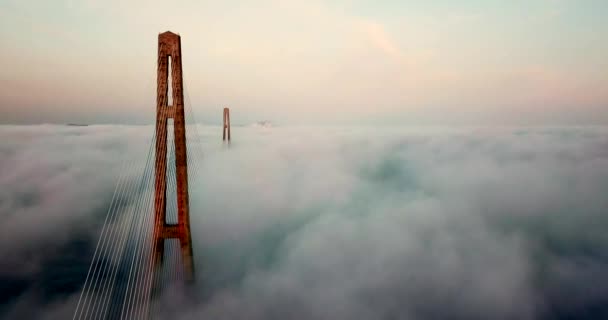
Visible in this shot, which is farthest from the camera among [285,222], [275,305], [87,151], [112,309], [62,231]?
[87,151]

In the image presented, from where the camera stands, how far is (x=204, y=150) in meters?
71.1

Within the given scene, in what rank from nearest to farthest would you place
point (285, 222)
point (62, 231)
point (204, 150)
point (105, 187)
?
1. point (62, 231)
2. point (285, 222)
3. point (105, 187)
4. point (204, 150)

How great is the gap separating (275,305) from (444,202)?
63953 mm

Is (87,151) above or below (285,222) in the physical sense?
above

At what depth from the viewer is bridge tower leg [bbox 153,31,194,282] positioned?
7.58 m

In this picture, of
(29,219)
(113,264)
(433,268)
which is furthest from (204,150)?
(433,268)

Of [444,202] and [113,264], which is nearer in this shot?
[113,264]

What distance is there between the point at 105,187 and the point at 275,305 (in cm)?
4826

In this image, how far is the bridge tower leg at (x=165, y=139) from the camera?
7578 millimetres

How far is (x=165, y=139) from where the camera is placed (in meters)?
7.75

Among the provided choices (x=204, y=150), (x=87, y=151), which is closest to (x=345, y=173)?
(x=204, y=150)

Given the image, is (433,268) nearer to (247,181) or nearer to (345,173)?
(247,181)

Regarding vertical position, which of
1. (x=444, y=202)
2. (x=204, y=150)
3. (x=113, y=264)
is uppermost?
(x=204, y=150)

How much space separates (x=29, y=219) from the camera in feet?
120
